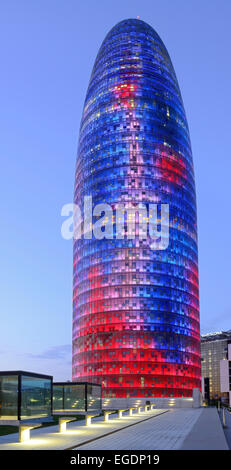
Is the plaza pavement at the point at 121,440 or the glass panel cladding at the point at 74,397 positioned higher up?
the plaza pavement at the point at 121,440

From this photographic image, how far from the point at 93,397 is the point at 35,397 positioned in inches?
1030

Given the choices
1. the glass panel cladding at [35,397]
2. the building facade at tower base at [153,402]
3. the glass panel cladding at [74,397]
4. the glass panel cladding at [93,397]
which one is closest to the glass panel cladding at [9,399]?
the glass panel cladding at [35,397]

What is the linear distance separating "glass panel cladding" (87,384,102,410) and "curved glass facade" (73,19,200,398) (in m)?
66.2

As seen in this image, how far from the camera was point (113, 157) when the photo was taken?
16425cm

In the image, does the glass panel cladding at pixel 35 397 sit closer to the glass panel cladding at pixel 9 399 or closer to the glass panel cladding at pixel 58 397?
the glass panel cladding at pixel 9 399

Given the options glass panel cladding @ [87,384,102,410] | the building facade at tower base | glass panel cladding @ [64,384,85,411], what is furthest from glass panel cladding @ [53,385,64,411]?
the building facade at tower base

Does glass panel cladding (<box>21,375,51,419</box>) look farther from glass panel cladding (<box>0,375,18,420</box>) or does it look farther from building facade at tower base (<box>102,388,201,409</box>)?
building facade at tower base (<box>102,388,201,409</box>)

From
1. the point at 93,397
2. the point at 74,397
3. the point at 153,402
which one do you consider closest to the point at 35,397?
the point at 74,397

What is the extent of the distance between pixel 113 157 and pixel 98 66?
1651 inches

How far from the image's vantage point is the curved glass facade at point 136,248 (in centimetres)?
14938

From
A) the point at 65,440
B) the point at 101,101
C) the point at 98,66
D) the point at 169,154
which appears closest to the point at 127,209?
the point at 169,154

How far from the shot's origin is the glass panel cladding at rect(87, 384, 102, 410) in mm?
73113

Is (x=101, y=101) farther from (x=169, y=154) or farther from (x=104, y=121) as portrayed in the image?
(x=169, y=154)

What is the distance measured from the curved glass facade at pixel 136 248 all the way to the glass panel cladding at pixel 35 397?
302 feet
